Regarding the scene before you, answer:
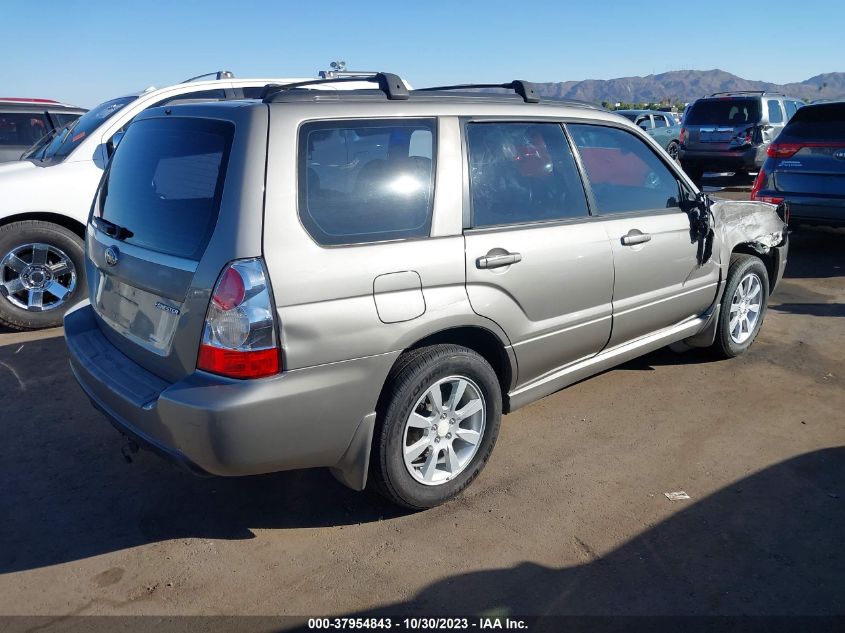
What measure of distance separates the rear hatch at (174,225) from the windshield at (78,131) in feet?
9.72

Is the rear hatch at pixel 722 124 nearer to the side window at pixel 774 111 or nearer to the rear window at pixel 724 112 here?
the rear window at pixel 724 112

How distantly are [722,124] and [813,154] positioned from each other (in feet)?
21.7

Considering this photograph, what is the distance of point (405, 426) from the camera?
3.02m

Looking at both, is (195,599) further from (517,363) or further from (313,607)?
(517,363)

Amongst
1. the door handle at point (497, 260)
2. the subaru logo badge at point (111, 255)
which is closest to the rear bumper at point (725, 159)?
the door handle at point (497, 260)

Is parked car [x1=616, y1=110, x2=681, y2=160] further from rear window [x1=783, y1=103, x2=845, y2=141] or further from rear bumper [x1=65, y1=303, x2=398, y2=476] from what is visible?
rear bumper [x1=65, y1=303, x2=398, y2=476]

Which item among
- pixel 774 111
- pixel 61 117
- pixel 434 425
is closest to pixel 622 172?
pixel 434 425

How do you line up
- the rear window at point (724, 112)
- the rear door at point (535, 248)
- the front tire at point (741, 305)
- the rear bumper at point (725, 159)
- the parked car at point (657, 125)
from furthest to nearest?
the parked car at point (657, 125)
the rear window at point (724, 112)
the rear bumper at point (725, 159)
the front tire at point (741, 305)
the rear door at point (535, 248)

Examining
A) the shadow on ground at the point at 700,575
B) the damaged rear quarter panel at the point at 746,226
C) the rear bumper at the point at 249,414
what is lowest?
the shadow on ground at the point at 700,575

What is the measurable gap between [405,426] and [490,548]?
63 cm

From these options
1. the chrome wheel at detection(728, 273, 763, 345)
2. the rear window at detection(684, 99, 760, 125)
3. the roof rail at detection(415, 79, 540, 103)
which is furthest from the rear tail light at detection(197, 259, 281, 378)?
the rear window at detection(684, 99, 760, 125)

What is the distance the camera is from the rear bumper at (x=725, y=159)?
43.8 ft

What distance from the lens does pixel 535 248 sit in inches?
135

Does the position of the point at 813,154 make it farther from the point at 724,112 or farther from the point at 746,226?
the point at 724,112
